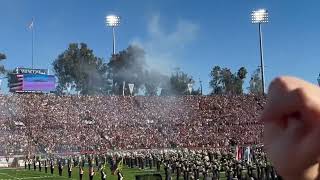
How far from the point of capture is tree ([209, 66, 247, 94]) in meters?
Answer: 95.9

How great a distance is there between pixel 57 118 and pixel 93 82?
36399 mm

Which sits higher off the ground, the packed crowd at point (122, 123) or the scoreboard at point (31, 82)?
the scoreboard at point (31, 82)

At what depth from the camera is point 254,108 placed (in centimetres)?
5994

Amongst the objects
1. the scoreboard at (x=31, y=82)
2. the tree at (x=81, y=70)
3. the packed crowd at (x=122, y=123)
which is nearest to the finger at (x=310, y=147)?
the packed crowd at (x=122, y=123)

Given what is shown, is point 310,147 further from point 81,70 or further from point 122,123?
point 81,70

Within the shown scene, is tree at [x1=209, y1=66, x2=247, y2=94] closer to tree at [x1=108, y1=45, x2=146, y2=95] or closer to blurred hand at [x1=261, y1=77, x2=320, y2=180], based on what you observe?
tree at [x1=108, y1=45, x2=146, y2=95]

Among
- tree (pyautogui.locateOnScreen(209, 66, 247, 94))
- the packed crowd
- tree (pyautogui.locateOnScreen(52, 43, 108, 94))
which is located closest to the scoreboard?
the packed crowd

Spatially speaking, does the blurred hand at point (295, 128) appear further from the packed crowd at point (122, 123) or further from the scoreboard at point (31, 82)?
the scoreboard at point (31, 82)

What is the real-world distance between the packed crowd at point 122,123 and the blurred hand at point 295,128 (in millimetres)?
43323

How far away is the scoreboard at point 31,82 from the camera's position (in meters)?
56.4

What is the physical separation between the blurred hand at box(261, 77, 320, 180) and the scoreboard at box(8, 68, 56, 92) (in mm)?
56899

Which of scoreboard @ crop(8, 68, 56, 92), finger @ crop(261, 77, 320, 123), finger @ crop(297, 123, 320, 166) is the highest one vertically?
scoreboard @ crop(8, 68, 56, 92)

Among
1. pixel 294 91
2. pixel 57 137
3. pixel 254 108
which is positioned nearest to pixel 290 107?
pixel 294 91

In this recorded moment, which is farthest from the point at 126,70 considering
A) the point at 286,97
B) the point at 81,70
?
the point at 286,97
